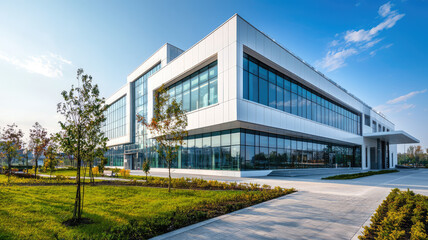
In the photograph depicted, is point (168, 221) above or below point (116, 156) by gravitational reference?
above

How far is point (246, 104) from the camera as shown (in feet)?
70.4

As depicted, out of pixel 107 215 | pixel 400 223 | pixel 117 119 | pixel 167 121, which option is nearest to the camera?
pixel 400 223

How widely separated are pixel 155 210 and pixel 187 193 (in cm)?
375

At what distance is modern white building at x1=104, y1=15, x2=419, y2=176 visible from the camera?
72.1ft

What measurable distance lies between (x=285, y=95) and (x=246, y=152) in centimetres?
922

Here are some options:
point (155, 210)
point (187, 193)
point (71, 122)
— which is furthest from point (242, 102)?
point (71, 122)

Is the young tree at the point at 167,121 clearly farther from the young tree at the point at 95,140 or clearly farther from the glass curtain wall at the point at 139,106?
the glass curtain wall at the point at 139,106

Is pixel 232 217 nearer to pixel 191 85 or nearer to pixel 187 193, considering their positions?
pixel 187 193

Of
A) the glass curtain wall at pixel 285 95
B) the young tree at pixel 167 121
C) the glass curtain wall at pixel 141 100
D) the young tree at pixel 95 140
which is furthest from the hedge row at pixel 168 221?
the glass curtain wall at pixel 141 100

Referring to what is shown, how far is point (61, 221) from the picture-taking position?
6594 mm

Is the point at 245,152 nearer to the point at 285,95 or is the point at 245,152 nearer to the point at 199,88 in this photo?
the point at 199,88

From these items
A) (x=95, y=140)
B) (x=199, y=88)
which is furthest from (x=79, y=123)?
(x=199, y=88)

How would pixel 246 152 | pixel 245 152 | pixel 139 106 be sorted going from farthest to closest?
1. pixel 139 106
2. pixel 246 152
3. pixel 245 152

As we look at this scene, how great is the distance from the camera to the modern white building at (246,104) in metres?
22.0
